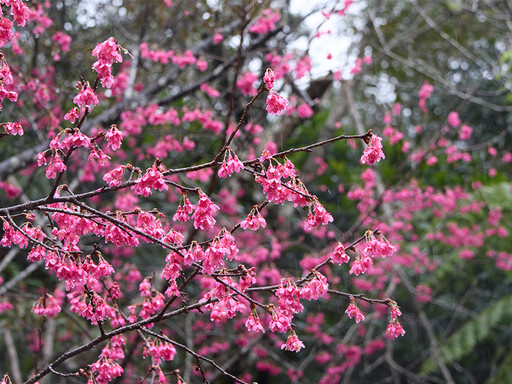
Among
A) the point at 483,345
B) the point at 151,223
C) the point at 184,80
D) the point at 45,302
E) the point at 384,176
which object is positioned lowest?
the point at 483,345

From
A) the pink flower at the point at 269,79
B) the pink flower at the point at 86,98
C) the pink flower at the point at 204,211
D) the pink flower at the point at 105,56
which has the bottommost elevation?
the pink flower at the point at 204,211

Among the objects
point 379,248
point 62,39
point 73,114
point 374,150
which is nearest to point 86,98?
point 73,114

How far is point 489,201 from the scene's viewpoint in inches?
281

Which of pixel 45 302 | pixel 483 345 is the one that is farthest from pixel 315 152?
pixel 45 302

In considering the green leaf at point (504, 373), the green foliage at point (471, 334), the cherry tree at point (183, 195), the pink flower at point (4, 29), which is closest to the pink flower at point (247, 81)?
the cherry tree at point (183, 195)

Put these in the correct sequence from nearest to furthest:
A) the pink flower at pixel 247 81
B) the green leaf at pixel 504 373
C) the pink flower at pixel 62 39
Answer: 1. the pink flower at pixel 62 39
2. the pink flower at pixel 247 81
3. the green leaf at pixel 504 373

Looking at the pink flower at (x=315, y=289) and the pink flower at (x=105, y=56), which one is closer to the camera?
the pink flower at (x=105, y=56)

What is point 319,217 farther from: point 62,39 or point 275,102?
point 62,39

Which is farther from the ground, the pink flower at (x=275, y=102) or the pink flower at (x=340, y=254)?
the pink flower at (x=275, y=102)

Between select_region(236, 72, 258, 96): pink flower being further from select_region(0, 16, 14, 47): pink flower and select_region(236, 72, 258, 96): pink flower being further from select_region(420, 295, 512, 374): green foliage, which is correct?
select_region(420, 295, 512, 374): green foliage

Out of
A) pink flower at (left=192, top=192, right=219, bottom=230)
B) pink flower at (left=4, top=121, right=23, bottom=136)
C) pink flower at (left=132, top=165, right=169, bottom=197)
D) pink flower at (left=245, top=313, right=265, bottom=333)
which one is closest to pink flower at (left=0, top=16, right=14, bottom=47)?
pink flower at (left=4, top=121, right=23, bottom=136)

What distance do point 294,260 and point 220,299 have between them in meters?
6.69

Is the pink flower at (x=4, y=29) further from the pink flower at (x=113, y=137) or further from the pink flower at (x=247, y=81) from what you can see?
the pink flower at (x=247, y=81)

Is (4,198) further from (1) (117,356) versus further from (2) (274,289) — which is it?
(2) (274,289)
